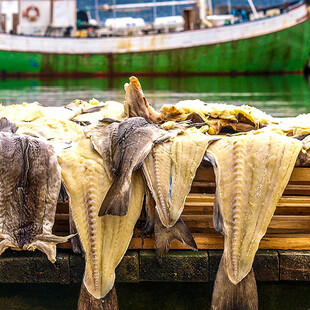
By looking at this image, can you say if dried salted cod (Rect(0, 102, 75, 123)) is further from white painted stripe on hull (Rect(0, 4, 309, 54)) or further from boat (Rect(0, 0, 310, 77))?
white painted stripe on hull (Rect(0, 4, 309, 54))

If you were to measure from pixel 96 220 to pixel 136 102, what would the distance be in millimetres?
1730

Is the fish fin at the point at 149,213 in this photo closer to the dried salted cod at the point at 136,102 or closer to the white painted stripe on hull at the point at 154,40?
the dried salted cod at the point at 136,102

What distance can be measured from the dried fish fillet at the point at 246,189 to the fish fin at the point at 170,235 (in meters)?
0.19

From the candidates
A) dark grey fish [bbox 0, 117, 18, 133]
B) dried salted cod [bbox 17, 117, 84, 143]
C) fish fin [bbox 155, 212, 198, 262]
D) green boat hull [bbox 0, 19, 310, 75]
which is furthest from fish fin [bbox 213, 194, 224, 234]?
green boat hull [bbox 0, 19, 310, 75]

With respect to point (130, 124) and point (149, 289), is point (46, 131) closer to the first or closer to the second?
point (130, 124)

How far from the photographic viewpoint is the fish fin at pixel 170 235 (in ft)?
11.0

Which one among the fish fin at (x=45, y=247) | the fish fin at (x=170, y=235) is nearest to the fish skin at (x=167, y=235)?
the fish fin at (x=170, y=235)

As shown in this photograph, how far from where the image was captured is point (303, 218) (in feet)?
11.9

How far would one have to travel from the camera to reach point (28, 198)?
3.29 metres

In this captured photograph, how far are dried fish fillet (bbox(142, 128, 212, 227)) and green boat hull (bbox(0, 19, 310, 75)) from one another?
3470 cm

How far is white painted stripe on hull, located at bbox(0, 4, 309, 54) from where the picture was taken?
3691 cm

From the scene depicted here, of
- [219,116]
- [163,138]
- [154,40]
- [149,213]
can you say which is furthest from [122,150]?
[154,40]

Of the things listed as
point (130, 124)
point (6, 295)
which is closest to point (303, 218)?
point (130, 124)

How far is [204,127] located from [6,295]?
180cm
